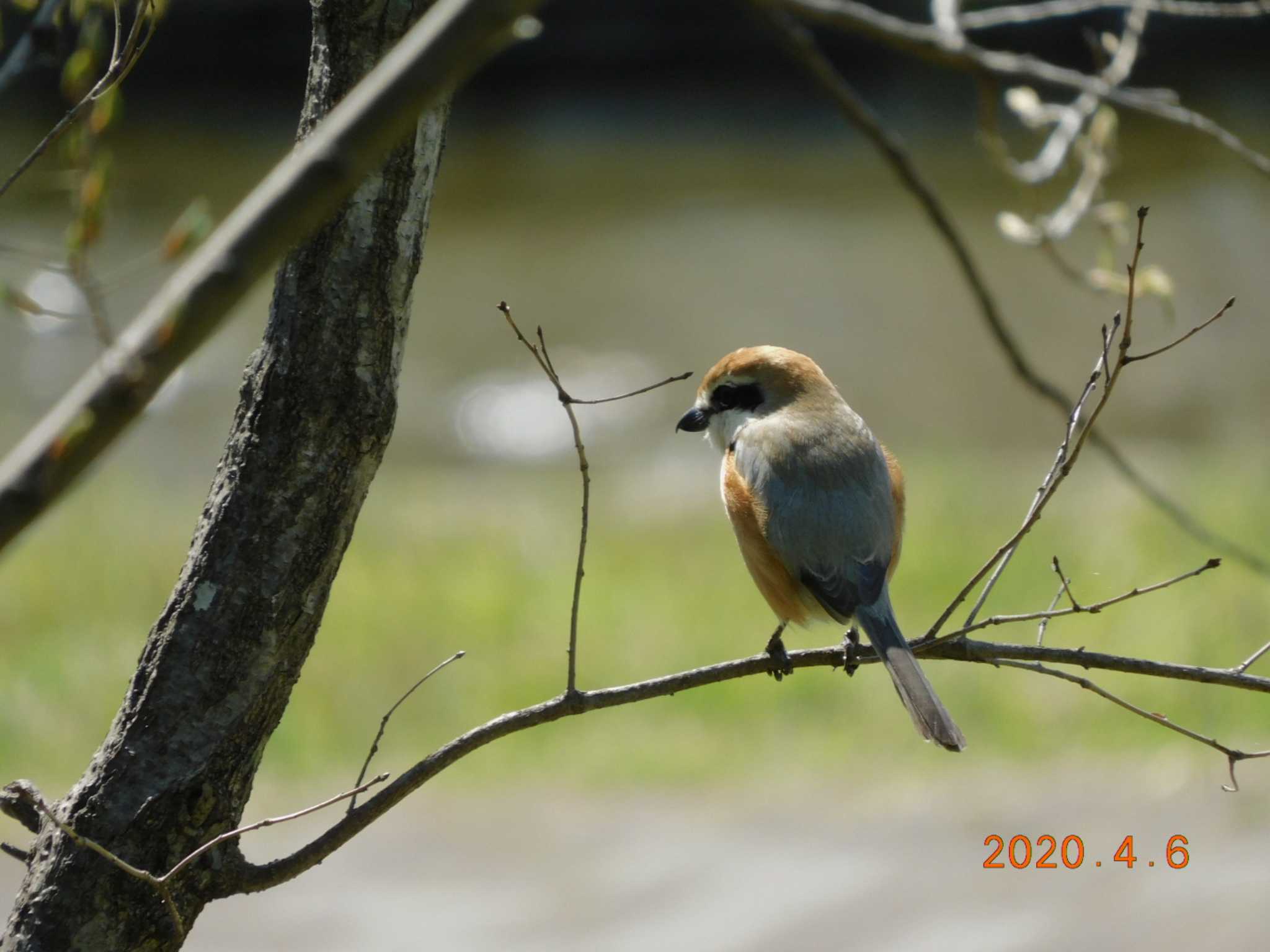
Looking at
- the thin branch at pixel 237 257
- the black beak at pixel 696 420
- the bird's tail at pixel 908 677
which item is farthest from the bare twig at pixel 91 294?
the black beak at pixel 696 420

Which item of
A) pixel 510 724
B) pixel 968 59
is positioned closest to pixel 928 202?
pixel 968 59

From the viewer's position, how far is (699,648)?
6660 millimetres

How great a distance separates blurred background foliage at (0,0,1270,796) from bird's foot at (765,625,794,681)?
0.91 metres

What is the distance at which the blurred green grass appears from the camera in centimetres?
601

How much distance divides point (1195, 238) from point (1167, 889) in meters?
9.11

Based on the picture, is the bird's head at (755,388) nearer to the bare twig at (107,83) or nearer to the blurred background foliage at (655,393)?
the blurred background foliage at (655,393)

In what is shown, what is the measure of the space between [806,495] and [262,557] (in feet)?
5.38

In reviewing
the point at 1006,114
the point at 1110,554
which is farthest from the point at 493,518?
the point at 1006,114

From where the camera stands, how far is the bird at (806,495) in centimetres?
321

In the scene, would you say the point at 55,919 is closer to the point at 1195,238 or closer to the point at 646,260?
the point at 646,260

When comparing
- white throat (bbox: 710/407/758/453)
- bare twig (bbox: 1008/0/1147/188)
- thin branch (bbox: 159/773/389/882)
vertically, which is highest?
bare twig (bbox: 1008/0/1147/188)
